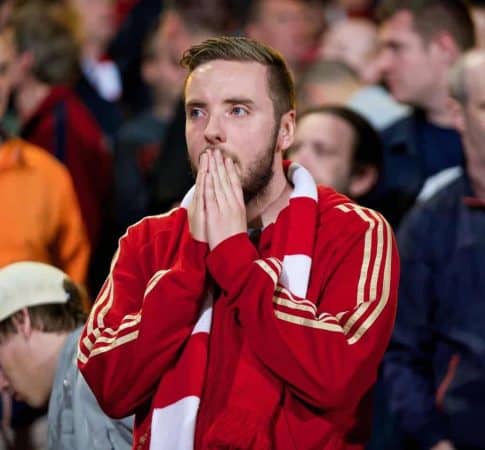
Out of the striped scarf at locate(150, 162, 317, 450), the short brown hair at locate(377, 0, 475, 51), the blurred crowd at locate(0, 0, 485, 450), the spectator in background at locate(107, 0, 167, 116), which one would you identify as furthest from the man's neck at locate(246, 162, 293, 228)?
the spectator in background at locate(107, 0, 167, 116)

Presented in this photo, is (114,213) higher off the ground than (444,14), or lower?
lower

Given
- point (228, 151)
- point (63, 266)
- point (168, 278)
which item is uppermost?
point (228, 151)

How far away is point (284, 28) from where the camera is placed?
840cm

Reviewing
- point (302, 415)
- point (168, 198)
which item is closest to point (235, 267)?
point (302, 415)

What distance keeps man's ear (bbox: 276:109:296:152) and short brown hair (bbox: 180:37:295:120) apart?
0.02 meters

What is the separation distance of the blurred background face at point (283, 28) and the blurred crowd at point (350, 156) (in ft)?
0.03

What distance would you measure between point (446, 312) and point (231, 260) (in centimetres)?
165

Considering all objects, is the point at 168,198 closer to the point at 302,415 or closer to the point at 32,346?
the point at 32,346

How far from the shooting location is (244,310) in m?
→ 3.30

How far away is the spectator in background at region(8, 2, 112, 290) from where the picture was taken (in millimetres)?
6602

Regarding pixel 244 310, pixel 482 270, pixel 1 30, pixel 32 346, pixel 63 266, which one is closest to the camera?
pixel 244 310

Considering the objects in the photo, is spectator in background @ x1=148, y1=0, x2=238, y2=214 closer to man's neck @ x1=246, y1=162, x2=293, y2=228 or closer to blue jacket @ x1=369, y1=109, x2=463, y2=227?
blue jacket @ x1=369, y1=109, x2=463, y2=227

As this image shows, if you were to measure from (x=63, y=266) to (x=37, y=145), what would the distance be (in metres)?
1.03

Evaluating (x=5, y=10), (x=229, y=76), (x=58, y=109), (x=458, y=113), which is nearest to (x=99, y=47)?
(x=5, y=10)
